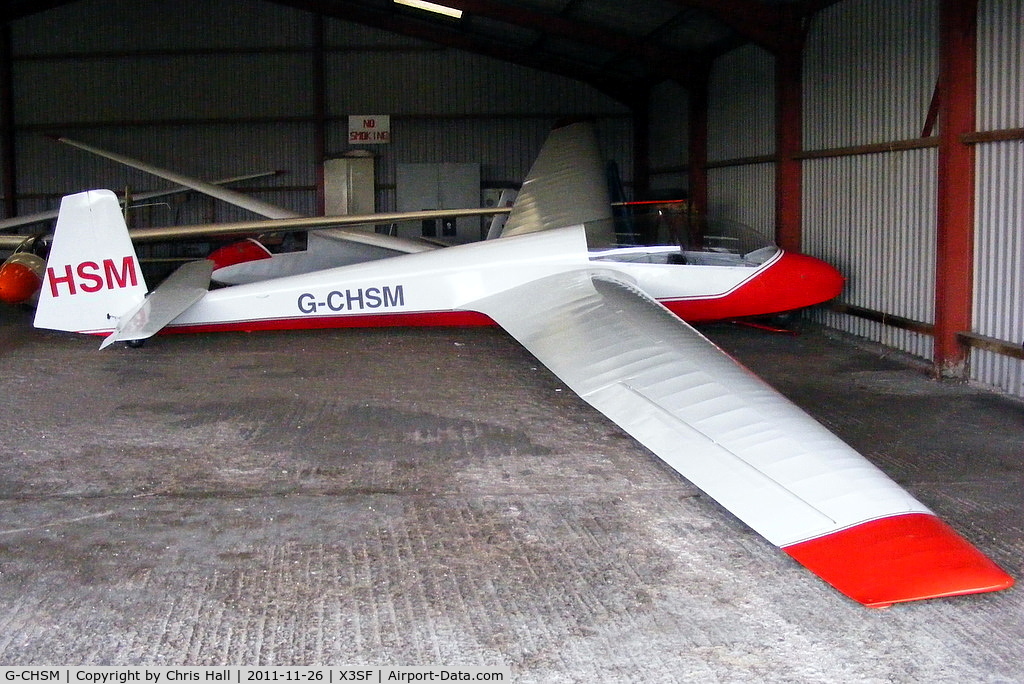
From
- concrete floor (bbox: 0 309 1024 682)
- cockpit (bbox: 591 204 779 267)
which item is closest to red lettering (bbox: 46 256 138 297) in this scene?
concrete floor (bbox: 0 309 1024 682)

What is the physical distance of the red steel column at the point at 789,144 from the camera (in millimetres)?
12148

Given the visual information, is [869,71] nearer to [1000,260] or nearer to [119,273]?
[1000,260]

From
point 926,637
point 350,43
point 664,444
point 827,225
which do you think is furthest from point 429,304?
point 350,43

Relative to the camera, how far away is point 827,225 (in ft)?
37.3

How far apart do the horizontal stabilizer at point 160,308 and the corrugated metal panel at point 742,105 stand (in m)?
7.59

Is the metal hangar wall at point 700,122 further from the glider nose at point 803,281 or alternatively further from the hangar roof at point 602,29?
the glider nose at point 803,281

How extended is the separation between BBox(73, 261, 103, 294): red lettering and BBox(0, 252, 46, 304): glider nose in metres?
4.10

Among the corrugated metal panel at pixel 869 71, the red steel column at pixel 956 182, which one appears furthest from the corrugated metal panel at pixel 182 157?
the red steel column at pixel 956 182

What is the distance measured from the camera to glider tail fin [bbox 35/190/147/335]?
353 inches

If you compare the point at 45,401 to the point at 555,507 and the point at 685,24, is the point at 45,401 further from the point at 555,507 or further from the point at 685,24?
the point at 685,24

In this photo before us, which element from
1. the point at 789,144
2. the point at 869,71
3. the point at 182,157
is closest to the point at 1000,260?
the point at 869,71

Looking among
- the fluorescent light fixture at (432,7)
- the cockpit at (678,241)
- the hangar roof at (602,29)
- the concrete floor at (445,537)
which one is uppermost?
the fluorescent light fixture at (432,7)

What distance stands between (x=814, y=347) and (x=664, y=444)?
20.2 ft

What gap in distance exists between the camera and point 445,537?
15.3 ft
